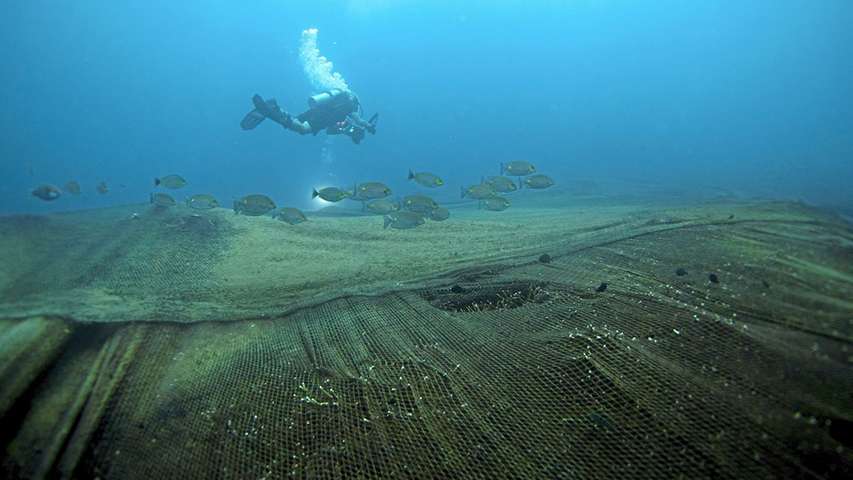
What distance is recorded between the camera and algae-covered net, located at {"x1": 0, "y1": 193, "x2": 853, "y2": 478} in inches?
70.2

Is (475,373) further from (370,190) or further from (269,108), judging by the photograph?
(269,108)

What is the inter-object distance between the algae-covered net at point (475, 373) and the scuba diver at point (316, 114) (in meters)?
13.2

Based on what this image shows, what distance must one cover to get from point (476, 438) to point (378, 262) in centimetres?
438

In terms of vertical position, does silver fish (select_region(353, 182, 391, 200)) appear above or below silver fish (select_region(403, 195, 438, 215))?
above

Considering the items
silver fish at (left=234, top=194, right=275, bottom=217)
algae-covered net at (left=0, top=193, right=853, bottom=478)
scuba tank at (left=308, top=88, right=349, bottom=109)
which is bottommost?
algae-covered net at (left=0, top=193, right=853, bottom=478)

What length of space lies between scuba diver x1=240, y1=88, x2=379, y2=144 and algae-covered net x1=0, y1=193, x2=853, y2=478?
1316 centimetres

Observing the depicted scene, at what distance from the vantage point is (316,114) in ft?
54.4

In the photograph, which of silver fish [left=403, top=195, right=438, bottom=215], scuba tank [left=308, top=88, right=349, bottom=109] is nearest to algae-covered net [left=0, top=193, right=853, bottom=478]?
silver fish [left=403, top=195, right=438, bottom=215]

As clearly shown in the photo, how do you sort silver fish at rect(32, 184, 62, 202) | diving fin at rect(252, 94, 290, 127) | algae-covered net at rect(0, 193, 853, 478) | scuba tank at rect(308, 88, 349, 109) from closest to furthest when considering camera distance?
1. algae-covered net at rect(0, 193, 853, 478)
2. silver fish at rect(32, 184, 62, 202)
3. diving fin at rect(252, 94, 290, 127)
4. scuba tank at rect(308, 88, 349, 109)

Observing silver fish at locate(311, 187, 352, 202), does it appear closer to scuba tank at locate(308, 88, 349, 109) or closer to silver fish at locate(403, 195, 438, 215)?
silver fish at locate(403, 195, 438, 215)

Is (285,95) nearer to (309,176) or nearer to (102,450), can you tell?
(309,176)

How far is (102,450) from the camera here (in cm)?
203

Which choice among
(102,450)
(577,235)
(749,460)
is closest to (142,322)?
(102,450)

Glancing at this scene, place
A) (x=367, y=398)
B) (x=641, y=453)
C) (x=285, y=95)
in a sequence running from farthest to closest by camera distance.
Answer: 1. (x=285, y=95)
2. (x=367, y=398)
3. (x=641, y=453)
